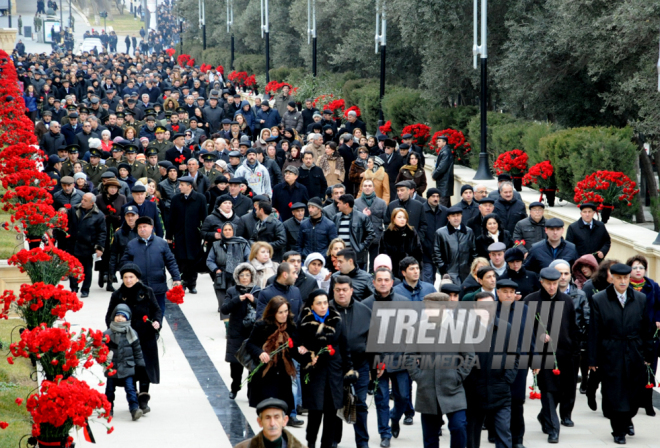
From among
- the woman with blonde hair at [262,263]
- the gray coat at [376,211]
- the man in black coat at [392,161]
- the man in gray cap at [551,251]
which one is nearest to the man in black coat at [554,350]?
the man in gray cap at [551,251]

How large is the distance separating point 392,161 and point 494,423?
11490 mm

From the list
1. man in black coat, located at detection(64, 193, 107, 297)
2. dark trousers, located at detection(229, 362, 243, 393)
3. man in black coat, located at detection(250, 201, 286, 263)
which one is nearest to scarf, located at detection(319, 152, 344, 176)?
man in black coat, located at detection(64, 193, 107, 297)

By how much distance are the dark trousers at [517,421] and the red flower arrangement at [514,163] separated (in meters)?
10.2

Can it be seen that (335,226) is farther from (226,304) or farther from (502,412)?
(502,412)

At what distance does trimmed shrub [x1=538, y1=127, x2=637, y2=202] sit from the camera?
56.5ft

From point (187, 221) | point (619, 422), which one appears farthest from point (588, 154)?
point (619, 422)

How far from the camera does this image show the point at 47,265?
11.8 metres

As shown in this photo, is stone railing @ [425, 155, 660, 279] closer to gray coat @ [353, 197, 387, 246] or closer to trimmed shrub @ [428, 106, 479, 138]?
gray coat @ [353, 197, 387, 246]

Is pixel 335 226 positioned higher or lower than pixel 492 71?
lower

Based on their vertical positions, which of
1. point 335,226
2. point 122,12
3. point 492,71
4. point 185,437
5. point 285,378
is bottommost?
point 185,437

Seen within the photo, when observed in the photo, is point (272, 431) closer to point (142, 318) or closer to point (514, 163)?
point (142, 318)

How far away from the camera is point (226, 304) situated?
1075 centimetres

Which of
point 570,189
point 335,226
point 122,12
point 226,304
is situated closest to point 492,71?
point 570,189

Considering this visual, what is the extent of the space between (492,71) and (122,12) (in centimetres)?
12955
